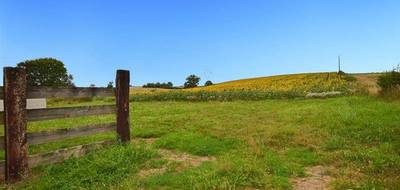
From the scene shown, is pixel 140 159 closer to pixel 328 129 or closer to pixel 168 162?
pixel 168 162

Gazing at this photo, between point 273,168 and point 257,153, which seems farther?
point 257,153

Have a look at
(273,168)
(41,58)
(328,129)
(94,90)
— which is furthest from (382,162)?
(41,58)

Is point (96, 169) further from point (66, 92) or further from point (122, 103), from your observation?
point (122, 103)

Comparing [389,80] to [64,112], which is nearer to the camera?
[64,112]

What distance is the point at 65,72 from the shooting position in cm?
7875

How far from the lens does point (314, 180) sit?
7.36 meters

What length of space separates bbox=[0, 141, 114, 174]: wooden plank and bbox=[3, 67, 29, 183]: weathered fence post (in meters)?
0.22

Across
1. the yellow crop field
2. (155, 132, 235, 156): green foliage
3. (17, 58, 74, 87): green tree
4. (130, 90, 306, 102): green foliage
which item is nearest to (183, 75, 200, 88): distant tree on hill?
(17, 58, 74, 87): green tree

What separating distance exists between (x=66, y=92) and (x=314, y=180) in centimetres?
532

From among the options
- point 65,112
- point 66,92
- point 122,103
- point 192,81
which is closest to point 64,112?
point 65,112

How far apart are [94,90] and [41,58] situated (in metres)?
71.7

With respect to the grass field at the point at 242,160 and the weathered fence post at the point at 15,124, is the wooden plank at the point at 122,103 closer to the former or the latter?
the grass field at the point at 242,160

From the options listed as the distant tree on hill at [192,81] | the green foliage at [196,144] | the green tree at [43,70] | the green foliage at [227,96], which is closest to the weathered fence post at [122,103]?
the green foliage at [196,144]

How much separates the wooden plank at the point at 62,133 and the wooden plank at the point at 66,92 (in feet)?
2.37
